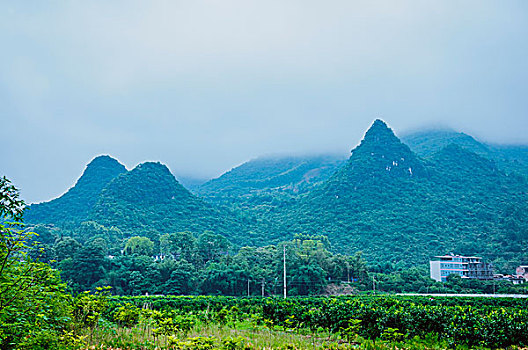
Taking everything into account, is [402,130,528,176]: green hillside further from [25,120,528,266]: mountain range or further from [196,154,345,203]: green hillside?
[196,154,345,203]: green hillside

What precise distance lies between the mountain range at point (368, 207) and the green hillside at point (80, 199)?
0.24 metres

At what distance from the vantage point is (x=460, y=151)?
91.3 metres

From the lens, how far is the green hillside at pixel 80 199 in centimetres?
7788

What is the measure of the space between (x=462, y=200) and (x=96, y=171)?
80.5m

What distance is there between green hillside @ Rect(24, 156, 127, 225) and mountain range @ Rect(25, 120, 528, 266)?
239 millimetres

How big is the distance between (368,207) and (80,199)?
60.2 meters

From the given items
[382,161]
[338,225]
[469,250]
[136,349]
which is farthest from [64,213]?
[136,349]

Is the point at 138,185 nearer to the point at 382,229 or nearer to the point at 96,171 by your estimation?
the point at 96,171

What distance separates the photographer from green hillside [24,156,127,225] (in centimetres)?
7788

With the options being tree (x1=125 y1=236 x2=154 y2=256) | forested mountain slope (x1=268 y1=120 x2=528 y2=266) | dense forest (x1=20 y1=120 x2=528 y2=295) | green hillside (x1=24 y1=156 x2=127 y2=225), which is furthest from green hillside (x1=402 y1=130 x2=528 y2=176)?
green hillside (x1=24 y1=156 x2=127 y2=225)

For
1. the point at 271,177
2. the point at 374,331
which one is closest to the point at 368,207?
→ the point at 271,177

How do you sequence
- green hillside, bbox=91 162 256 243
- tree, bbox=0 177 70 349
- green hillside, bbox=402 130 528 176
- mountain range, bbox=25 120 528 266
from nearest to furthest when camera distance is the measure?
tree, bbox=0 177 70 349, mountain range, bbox=25 120 528 266, green hillside, bbox=91 162 256 243, green hillside, bbox=402 130 528 176

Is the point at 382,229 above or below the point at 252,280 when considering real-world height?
above

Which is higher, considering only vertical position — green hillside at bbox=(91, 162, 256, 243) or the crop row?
green hillside at bbox=(91, 162, 256, 243)
